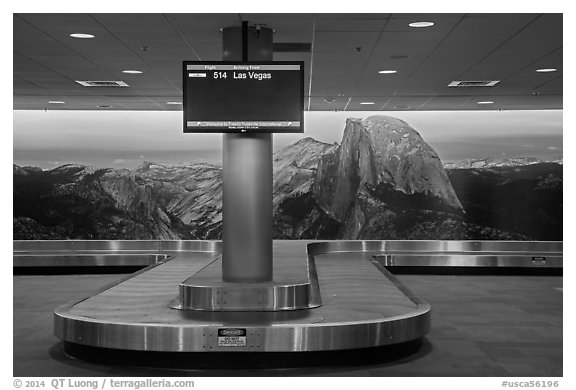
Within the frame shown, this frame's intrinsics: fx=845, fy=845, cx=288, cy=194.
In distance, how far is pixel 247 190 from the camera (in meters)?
9.98

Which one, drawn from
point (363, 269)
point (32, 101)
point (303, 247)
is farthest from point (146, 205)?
point (363, 269)

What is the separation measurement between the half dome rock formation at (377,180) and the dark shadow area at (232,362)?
45.9ft

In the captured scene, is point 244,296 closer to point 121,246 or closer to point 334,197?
point 121,246

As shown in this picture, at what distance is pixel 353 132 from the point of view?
22.8 m

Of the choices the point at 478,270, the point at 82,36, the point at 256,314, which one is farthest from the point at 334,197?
the point at 256,314

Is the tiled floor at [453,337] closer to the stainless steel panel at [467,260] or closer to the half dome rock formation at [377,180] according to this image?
the stainless steel panel at [467,260]

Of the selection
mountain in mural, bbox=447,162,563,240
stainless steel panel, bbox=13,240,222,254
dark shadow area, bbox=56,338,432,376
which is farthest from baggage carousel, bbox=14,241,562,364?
mountain in mural, bbox=447,162,563,240

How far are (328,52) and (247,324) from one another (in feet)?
15.3

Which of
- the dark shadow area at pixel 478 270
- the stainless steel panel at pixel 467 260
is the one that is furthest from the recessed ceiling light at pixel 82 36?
the dark shadow area at pixel 478 270

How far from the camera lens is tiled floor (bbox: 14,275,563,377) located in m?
8.43

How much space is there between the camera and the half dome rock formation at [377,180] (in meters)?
22.6

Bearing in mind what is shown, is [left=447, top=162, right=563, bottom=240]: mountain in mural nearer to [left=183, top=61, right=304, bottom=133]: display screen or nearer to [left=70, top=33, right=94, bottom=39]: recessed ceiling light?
[left=70, top=33, right=94, bottom=39]: recessed ceiling light

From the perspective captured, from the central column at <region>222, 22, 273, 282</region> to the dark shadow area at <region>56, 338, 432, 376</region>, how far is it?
1.64m
